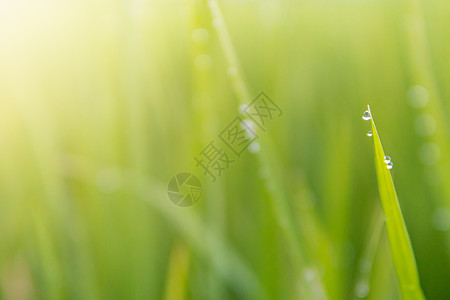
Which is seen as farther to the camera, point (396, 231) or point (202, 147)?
point (202, 147)

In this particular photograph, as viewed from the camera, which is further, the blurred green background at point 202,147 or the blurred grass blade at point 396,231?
the blurred green background at point 202,147

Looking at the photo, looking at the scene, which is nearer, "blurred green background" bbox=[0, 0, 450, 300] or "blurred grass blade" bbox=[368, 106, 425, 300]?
"blurred grass blade" bbox=[368, 106, 425, 300]

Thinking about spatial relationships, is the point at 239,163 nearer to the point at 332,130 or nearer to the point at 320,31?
the point at 332,130
